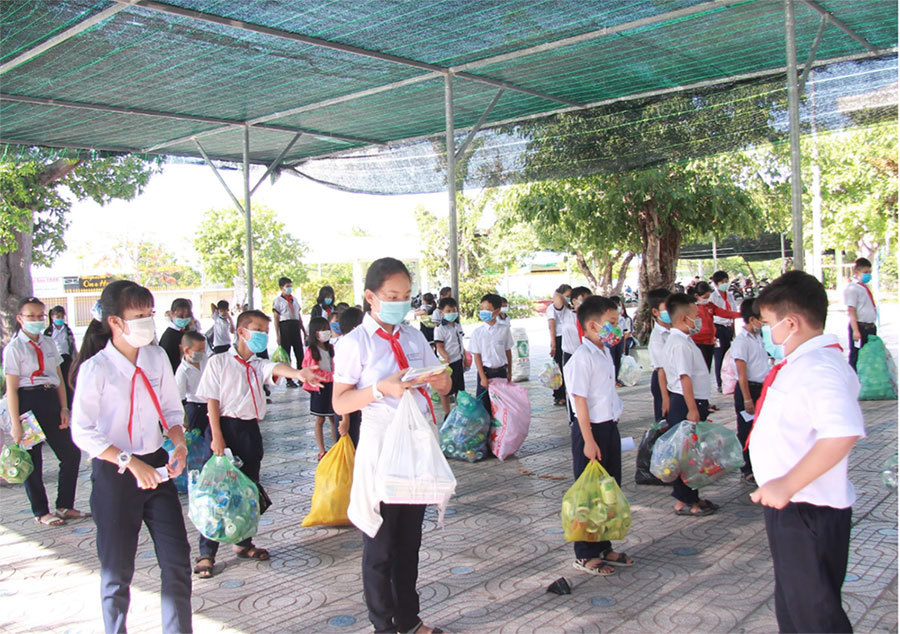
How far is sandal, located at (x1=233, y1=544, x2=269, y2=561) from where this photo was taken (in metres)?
4.71

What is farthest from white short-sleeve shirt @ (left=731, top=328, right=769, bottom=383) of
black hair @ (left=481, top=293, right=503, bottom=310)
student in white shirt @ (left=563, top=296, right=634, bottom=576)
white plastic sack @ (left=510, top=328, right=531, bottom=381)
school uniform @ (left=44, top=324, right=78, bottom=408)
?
school uniform @ (left=44, top=324, right=78, bottom=408)

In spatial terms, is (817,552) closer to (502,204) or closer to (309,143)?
(309,143)

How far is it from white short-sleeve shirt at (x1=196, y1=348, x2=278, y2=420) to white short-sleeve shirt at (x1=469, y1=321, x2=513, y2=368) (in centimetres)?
322

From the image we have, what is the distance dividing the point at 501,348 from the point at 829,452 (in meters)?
5.63

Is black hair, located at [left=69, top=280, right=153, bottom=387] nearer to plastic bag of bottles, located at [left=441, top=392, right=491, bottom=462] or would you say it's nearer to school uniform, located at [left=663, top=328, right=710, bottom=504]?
school uniform, located at [left=663, top=328, right=710, bottom=504]

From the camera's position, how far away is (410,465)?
314 centimetres

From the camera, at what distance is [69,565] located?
4738 mm

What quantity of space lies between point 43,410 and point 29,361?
39cm

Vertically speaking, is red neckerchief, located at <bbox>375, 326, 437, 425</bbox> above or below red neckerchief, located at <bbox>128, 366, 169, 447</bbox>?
above

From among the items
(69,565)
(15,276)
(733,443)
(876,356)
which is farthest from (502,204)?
(69,565)

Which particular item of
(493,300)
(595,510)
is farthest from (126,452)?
(493,300)

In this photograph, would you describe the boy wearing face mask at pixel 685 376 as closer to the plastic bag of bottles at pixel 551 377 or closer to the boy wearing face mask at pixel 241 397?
the boy wearing face mask at pixel 241 397

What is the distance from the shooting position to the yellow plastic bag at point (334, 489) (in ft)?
17.1

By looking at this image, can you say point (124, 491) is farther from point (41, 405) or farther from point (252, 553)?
point (41, 405)
